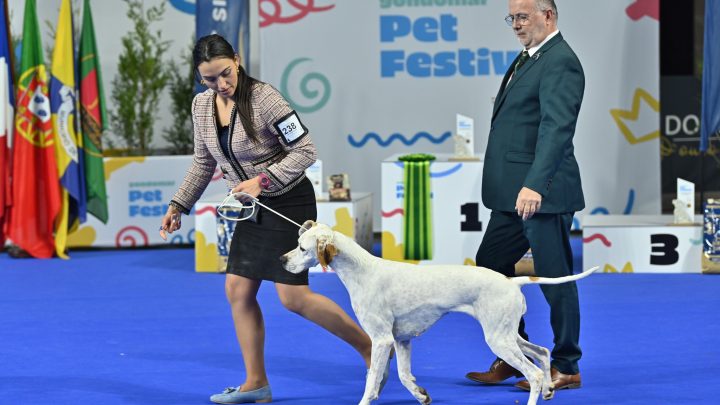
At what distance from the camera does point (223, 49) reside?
4281 mm

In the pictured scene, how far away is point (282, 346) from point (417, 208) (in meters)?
2.31

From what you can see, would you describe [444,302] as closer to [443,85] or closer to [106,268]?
[106,268]

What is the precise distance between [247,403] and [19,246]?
183 inches

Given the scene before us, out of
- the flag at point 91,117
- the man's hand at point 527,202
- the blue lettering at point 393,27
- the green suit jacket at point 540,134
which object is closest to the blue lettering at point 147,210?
the flag at point 91,117

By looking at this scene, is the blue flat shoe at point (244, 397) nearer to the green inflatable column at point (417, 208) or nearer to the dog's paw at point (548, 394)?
the dog's paw at point (548, 394)

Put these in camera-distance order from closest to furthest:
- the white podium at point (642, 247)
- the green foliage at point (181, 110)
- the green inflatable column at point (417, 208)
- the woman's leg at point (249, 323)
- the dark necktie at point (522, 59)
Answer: the woman's leg at point (249, 323) → the dark necktie at point (522, 59) → the white podium at point (642, 247) → the green inflatable column at point (417, 208) → the green foliage at point (181, 110)

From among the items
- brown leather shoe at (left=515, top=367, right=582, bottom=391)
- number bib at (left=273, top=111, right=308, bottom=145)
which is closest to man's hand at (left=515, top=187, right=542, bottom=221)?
brown leather shoe at (left=515, top=367, right=582, bottom=391)

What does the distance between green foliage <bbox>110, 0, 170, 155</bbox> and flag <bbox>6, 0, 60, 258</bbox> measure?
785 mm

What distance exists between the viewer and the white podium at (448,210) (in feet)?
25.8

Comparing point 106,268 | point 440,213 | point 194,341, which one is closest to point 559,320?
point 194,341

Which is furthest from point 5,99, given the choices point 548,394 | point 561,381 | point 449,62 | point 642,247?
point 548,394

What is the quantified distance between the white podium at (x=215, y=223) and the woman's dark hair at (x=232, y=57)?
3.61 meters

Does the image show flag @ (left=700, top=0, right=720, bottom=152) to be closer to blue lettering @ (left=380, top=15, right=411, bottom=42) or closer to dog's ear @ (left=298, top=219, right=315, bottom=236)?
blue lettering @ (left=380, top=15, right=411, bottom=42)

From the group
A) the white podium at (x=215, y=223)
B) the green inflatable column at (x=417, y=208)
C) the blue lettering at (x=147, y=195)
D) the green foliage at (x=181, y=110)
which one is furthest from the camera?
the green foliage at (x=181, y=110)
